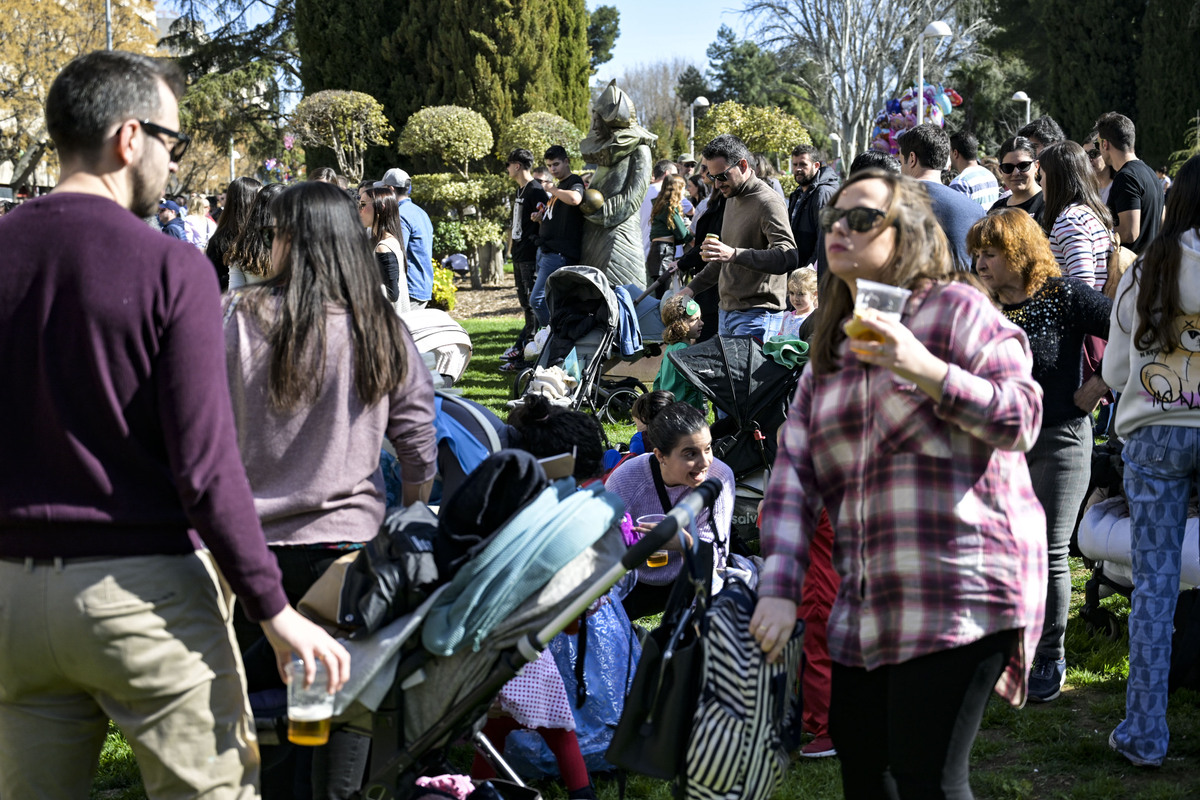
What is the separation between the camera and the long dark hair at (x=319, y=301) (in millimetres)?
2658

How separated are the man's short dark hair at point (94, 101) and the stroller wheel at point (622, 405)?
670 cm

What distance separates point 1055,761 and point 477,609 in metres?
2.48

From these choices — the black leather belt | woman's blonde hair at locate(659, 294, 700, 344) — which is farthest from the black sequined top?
woman's blonde hair at locate(659, 294, 700, 344)

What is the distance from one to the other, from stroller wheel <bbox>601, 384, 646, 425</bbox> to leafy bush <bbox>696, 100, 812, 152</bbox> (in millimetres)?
16478

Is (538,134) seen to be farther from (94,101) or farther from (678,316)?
(94,101)

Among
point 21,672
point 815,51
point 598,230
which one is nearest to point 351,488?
point 21,672

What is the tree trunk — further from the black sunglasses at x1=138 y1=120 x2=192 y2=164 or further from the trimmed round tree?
the black sunglasses at x1=138 y1=120 x2=192 y2=164

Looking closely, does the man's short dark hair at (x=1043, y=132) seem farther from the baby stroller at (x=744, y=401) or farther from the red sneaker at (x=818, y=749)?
the red sneaker at (x=818, y=749)

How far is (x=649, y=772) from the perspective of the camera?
2.39 m

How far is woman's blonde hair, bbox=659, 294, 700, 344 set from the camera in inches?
280

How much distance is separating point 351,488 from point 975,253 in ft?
8.03

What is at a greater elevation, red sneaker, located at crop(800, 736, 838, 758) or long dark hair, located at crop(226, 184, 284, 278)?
long dark hair, located at crop(226, 184, 284, 278)

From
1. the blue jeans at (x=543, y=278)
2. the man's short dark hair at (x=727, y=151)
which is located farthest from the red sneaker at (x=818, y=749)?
the blue jeans at (x=543, y=278)

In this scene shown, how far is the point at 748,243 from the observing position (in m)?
6.83
